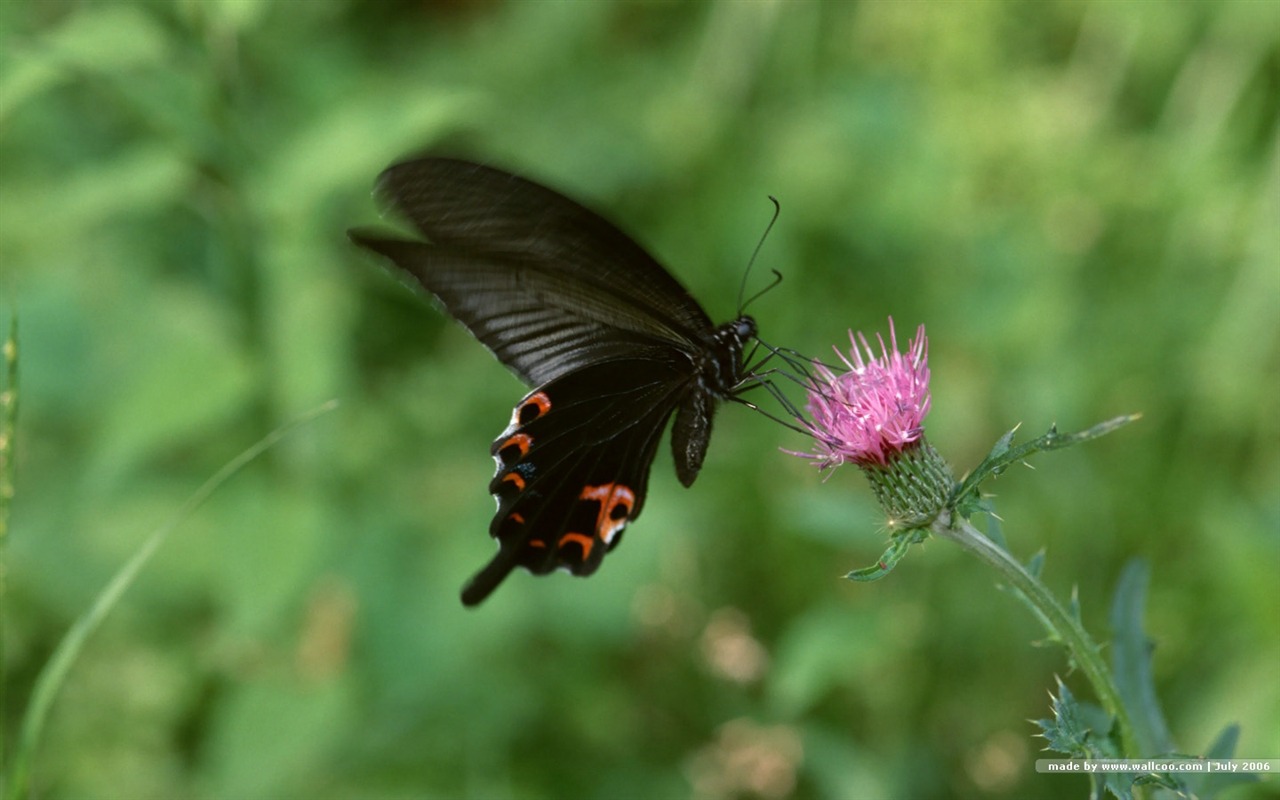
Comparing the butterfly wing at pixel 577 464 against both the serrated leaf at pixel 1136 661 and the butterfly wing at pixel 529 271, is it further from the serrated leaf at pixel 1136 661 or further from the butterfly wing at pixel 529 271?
the serrated leaf at pixel 1136 661

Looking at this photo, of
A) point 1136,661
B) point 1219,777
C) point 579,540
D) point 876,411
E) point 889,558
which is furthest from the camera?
point 579,540

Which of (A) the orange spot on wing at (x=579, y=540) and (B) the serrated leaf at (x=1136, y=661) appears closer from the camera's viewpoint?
(B) the serrated leaf at (x=1136, y=661)

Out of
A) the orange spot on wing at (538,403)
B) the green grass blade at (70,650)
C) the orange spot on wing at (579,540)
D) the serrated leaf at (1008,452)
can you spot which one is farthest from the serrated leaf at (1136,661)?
the green grass blade at (70,650)

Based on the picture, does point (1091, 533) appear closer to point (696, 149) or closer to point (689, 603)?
point (689, 603)

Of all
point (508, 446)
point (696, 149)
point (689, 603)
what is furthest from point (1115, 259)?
point (508, 446)

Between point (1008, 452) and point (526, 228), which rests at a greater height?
point (526, 228)

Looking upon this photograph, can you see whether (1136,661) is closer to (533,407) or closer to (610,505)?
(610,505)

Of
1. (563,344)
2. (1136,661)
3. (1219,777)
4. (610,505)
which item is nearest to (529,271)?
(563,344)

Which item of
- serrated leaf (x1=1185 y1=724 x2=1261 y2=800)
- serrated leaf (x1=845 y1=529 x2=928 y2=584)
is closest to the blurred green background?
serrated leaf (x1=1185 y1=724 x2=1261 y2=800)
